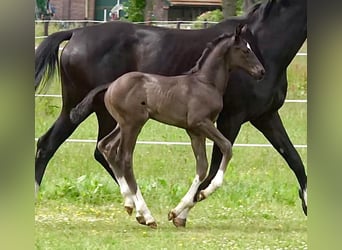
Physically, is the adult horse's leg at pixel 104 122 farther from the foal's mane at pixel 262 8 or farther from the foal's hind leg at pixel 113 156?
the foal's mane at pixel 262 8

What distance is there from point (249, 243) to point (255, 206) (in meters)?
0.27

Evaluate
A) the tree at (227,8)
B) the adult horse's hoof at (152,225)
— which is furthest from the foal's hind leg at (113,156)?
the tree at (227,8)

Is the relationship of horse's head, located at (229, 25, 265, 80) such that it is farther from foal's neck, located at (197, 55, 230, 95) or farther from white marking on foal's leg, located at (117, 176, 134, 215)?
white marking on foal's leg, located at (117, 176, 134, 215)

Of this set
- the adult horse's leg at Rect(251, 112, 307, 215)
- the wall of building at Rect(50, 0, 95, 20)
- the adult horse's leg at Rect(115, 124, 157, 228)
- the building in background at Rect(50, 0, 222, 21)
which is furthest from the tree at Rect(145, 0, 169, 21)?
the adult horse's leg at Rect(251, 112, 307, 215)

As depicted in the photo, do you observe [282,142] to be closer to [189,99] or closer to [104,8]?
[189,99]

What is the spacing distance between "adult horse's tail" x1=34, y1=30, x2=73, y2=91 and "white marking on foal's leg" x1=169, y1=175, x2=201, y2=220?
3.31 ft

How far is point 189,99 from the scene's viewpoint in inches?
171

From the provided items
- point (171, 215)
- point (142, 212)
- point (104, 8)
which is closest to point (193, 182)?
point (171, 215)

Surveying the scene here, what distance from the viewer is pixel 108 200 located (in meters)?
4.63

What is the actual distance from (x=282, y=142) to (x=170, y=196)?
710mm
